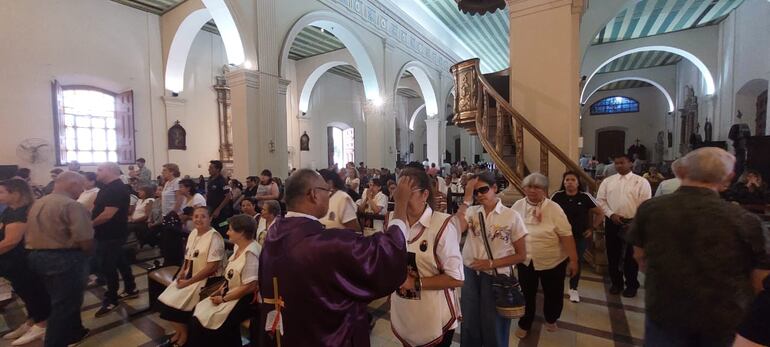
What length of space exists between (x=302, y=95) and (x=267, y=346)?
48.9 ft

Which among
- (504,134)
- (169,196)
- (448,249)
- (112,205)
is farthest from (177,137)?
(448,249)

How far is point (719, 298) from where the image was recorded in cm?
151

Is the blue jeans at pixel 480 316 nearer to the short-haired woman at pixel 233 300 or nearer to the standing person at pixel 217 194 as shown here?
the short-haired woman at pixel 233 300

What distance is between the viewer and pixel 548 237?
2904mm

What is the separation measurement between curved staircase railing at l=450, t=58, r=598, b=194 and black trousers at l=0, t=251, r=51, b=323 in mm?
5652

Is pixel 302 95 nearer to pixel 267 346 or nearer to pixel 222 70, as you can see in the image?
pixel 222 70

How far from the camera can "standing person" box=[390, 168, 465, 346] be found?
1790 mm

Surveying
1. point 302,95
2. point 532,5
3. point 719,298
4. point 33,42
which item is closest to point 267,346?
point 719,298

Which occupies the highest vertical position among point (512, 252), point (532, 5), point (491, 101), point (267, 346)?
point (532, 5)

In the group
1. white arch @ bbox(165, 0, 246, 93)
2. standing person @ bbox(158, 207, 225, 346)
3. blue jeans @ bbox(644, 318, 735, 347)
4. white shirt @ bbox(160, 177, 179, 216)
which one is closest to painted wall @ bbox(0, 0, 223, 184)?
white arch @ bbox(165, 0, 246, 93)

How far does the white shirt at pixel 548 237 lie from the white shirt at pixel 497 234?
60 centimetres

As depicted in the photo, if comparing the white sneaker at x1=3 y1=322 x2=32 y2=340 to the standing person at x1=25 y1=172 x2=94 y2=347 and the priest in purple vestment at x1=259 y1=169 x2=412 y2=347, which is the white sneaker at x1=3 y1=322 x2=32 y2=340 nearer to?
the standing person at x1=25 y1=172 x2=94 y2=347

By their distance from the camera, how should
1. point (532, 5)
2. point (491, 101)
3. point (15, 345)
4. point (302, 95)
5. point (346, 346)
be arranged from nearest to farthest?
point (346, 346)
point (15, 345)
point (532, 5)
point (491, 101)
point (302, 95)

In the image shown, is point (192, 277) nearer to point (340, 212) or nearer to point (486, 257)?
point (340, 212)
